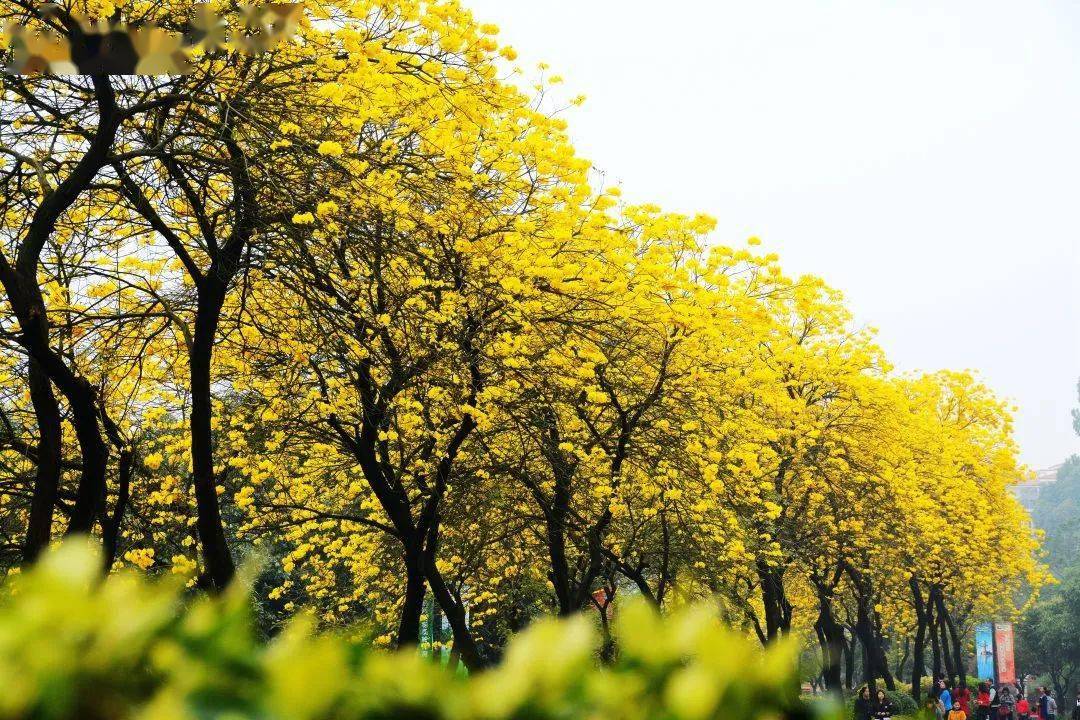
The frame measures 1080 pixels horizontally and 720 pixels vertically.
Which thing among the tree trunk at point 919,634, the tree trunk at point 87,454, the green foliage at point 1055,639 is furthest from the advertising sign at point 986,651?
the tree trunk at point 87,454

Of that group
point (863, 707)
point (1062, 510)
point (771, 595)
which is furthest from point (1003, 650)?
point (1062, 510)

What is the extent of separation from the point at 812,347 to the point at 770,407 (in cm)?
386

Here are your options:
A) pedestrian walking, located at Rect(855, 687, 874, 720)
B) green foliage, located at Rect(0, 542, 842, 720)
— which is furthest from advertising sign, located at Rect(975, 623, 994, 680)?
green foliage, located at Rect(0, 542, 842, 720)

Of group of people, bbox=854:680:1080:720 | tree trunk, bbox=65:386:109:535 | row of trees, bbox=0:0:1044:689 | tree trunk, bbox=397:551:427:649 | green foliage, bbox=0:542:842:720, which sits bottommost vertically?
group of people, bbox=854:680:1080:720

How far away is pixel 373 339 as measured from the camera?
10242 millimetres

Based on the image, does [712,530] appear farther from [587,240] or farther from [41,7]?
[41,7]

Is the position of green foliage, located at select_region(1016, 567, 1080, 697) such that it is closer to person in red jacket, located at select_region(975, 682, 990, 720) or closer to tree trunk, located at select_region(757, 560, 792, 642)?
person in red jacket, located at select_region(975, 682, 990, 720)

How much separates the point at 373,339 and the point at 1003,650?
3362 centimetres

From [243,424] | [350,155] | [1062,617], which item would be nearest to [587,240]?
[243,424]

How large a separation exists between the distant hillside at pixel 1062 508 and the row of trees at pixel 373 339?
104465mm

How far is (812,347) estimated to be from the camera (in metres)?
24.7

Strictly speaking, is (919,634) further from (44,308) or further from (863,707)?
(44,308)

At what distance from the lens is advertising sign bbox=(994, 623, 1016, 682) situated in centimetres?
3750

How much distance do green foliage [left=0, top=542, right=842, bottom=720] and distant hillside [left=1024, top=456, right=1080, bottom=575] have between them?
122 metres
